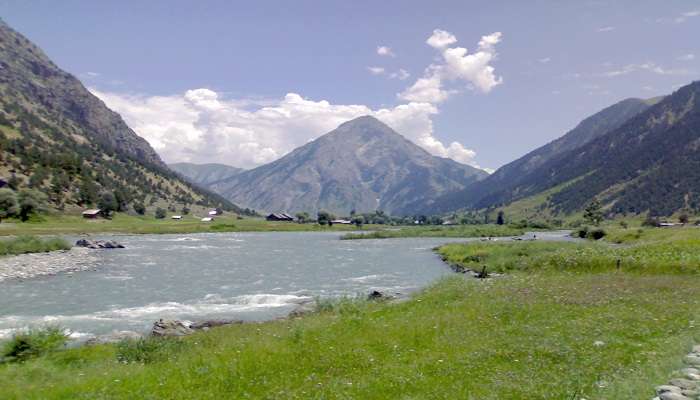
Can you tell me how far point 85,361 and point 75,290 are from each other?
33191 millimetres

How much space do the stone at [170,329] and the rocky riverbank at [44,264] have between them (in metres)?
37.2

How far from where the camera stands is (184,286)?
5478 cm

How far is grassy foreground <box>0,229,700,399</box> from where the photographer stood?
14.1 metres

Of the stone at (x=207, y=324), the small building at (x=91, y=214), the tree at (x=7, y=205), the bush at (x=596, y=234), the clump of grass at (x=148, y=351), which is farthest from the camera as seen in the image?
the small building at (x=91, y=214)

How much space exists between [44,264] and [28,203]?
96.0 meters

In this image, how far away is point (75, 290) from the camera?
5034 cm

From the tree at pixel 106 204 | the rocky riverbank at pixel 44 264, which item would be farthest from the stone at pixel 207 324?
the tree at pixel 106 204

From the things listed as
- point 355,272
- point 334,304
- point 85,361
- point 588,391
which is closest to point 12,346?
point 85,361

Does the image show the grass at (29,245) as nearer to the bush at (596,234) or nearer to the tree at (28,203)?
the tree at (28,203)

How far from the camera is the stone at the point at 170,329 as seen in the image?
28172 millimetres

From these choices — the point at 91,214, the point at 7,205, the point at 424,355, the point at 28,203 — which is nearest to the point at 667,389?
the point at 424,355

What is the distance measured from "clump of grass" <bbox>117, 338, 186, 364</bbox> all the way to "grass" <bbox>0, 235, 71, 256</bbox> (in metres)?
69.5

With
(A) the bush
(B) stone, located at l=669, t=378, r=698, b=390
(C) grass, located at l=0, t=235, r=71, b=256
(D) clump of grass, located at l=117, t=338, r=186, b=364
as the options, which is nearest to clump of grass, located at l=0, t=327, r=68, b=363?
(D) clump of grass, located at l=117, t=338, r=186, b=364

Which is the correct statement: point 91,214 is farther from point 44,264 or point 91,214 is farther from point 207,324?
point 207,324
